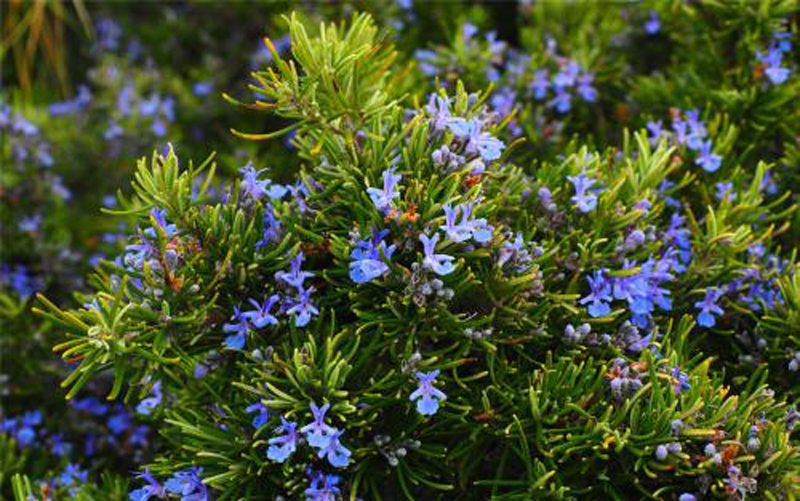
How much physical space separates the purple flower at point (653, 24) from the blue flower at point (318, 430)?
185 cm

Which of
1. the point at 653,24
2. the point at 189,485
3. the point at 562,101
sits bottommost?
the point at 189,485

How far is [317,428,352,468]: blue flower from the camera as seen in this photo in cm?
149

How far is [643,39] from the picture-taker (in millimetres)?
2930

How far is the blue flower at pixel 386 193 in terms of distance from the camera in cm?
155

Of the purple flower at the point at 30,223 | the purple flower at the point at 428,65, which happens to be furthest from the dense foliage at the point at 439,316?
the purple flower at the point at 30,223

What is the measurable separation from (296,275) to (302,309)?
71 millimetres

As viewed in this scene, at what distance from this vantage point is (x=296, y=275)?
1653 mm

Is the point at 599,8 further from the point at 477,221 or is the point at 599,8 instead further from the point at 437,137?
the point at 477,221

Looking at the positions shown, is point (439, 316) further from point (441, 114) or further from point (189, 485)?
point (189, 485)

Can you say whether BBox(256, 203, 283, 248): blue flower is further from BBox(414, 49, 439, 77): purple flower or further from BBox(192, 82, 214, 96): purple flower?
BBox(192, 82, 214, 96): purple flower

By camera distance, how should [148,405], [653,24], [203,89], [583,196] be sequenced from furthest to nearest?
[203,89], [653,24], [148,405], [583,196]

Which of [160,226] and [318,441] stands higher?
[160,226]

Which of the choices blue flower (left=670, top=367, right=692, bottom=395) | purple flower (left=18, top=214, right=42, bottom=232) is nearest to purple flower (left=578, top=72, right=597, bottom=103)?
blue flower (left=670, top=367, right=692, bottom=395)

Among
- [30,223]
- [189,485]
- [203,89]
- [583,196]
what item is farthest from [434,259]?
[203,89]
